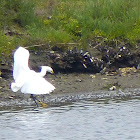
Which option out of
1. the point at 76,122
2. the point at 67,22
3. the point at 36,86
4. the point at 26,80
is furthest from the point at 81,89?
the point at 67,22

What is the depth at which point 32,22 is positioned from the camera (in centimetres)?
1725

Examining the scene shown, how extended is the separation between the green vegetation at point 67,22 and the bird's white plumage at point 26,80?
4.99 ft

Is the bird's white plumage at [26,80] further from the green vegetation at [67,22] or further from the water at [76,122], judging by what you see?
the green vegetation at [67,22]

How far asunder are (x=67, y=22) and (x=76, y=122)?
5567 millimetres

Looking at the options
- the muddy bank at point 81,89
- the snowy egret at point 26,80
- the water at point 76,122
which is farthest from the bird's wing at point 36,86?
the muddy bank at point 81,89

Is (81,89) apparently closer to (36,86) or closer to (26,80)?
(26,80)

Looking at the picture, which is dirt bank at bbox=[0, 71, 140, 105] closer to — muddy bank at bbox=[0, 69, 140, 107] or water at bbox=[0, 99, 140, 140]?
muddy bank at bbox=[0, 69, 140, 107]

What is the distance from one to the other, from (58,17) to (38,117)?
220 inches

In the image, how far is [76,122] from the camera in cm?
1227

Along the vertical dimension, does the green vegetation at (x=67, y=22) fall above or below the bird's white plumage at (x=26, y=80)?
above

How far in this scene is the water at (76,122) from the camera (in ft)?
37.5

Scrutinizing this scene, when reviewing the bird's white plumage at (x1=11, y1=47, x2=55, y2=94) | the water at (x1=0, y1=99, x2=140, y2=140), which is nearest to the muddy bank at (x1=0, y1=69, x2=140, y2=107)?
the water at (x1=0, y1=99, x2=140, y2=140)

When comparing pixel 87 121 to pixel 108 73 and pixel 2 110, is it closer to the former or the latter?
pixel 2 110

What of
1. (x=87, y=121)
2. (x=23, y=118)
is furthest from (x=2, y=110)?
(x=87, y=121)
